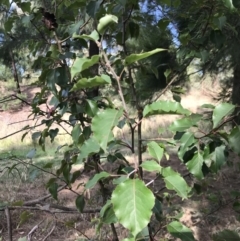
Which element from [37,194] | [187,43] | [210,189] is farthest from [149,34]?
[187,43]

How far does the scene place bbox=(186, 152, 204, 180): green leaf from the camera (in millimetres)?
608

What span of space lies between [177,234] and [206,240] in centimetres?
159

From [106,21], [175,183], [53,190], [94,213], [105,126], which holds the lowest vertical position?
[94,213]

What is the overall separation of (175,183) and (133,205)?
0.12 meters

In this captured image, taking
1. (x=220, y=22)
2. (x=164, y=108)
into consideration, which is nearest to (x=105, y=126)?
(x=164, y=108)

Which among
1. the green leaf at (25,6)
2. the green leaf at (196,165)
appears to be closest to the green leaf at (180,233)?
the green leaf at (196,165)

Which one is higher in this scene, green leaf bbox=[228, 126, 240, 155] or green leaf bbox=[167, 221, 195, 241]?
green leaf bbox=[228, 126, 240, 155]

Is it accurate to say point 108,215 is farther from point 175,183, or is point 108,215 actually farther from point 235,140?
point 235,140

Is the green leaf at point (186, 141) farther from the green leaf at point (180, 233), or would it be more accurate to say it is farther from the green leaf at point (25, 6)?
the green leaf at point (25, 6)

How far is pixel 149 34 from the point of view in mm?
2869

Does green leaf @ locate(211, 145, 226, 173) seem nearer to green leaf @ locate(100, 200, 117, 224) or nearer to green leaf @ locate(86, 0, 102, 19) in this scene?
green leaf @ locate(100, 200, 117, 224)

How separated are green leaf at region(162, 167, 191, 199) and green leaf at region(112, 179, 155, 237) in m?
0.08

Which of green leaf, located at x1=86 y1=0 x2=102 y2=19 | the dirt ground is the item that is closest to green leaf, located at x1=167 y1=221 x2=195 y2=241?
green leaf, located at x1=86 y1=0 x2=102 y2=19

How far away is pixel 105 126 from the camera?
478 millimetres
